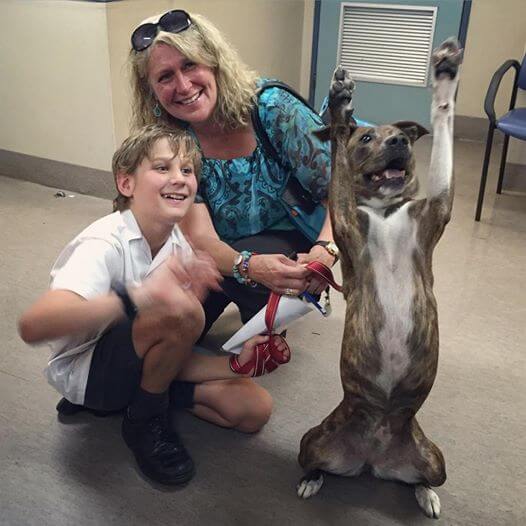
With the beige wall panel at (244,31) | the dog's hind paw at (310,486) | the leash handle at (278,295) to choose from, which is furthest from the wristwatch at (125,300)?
the beige wall panel at (244,31)

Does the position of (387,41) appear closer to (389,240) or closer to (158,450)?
(389,240)

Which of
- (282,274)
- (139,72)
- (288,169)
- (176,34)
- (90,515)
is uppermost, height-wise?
(176,34)

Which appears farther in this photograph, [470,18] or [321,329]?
[470,18]

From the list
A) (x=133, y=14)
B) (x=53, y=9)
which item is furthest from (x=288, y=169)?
(x=53, y=9)

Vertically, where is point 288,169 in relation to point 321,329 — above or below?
above

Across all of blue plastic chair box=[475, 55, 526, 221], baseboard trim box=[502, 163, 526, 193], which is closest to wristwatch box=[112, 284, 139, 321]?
blue plastic chair box=[475, 55, 526, 221]

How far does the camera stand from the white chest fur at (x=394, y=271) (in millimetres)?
1289

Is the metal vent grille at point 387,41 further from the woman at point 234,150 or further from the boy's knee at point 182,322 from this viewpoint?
the boy's knee at point 182,322

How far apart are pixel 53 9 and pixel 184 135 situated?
186 centimetres

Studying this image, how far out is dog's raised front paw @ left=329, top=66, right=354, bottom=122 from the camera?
4.06 ft

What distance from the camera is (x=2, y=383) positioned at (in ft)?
6.25

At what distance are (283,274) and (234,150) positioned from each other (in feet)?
1.54

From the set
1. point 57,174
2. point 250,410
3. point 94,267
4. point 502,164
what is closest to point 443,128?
point 94,267

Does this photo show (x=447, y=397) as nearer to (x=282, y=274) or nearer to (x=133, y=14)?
(x=282, y=274)
